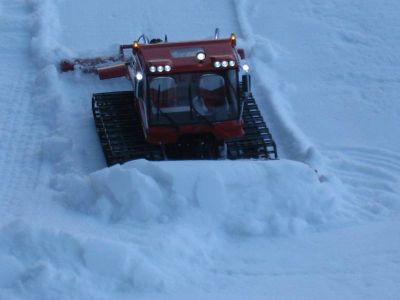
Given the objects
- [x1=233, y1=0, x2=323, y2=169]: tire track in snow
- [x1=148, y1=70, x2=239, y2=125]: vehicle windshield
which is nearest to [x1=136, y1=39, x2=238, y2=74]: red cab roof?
[x1=148, y1=70, x2=239, y2=125]: vehicle windshield

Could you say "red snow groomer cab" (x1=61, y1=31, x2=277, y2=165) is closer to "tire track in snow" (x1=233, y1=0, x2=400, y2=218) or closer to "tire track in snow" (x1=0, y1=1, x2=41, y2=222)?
"tire track in snow" (x1=233, y1=0, x2=400, y2=218)

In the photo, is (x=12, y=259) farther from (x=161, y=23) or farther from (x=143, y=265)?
(x=161, y=23)

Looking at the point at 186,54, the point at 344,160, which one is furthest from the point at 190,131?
the point at 344,160

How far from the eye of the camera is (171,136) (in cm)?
1088

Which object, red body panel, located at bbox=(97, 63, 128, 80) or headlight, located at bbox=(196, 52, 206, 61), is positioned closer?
headlight, located at bbox=(196, 52, 206, 61)

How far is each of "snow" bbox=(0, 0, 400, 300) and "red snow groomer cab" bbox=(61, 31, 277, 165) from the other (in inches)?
27.3

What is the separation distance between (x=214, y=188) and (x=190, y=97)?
5.39ft

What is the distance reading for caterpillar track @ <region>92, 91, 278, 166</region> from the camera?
1106 centimetres

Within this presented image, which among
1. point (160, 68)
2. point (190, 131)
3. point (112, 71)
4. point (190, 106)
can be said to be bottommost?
point (112, 71)

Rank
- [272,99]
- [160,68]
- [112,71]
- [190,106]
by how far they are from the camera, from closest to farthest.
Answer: [160,68] < [190,106] < [272,99] < [112,71]

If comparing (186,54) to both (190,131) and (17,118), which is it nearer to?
(190,131)

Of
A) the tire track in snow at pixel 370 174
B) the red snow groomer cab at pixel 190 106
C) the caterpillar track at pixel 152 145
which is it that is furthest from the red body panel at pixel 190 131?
the tire track in snow at pixel 370 174

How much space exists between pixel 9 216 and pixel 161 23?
6766mm

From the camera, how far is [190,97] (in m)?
10.9
